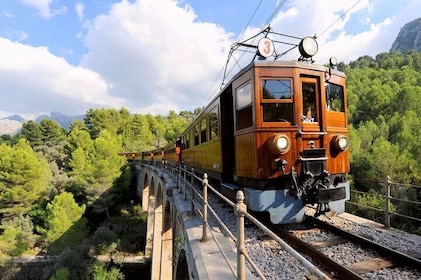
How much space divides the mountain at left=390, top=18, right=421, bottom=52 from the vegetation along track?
430 ft

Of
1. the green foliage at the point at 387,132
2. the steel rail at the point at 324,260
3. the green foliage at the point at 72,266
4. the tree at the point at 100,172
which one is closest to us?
the steel rail at the point at 324,260

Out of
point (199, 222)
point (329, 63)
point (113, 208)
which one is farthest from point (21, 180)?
point (329, 63)

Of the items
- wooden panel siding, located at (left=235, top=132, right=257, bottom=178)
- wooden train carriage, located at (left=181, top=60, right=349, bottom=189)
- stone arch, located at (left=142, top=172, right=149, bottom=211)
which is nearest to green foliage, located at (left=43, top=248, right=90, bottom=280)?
stone arch, located at (left=142, top=172, right=149, bottom=211)

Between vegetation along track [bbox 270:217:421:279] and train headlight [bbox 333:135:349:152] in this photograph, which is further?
train headlight [bbox 333:135:349:152]

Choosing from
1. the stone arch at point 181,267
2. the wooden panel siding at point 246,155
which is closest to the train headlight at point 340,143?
the wooden panel siding at point 246,155

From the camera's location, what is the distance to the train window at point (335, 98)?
541 cm

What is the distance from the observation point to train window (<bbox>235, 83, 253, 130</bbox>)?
500cm

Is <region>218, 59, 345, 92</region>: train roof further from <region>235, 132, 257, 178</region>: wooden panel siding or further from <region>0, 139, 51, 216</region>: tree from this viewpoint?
<region>0, 139, 51, 216</region>: tree

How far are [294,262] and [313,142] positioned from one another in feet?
7.50

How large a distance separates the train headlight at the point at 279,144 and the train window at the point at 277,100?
394 millimetres

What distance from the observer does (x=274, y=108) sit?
16.0ft

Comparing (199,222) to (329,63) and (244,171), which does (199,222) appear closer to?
(244,171)

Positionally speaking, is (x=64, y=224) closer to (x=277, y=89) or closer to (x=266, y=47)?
(x=266, y=47)

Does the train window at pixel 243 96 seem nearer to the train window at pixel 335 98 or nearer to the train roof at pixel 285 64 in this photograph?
the train roof at pixel 285 64
